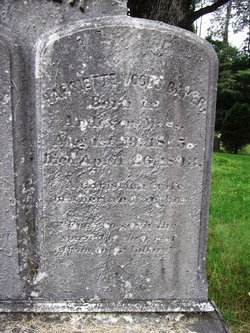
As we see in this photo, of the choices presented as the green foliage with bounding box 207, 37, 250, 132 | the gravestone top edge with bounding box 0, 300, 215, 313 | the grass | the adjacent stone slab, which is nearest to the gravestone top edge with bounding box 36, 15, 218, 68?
the adjacent stone slab

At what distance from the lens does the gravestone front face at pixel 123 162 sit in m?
2.11

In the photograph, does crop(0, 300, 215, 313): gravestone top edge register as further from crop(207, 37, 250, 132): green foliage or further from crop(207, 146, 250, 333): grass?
crop(207, 37, 250, 132): green foliage

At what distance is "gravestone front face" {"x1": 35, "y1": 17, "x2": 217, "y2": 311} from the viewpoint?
6.93 ft

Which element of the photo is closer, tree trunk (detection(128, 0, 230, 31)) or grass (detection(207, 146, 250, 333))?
grass (detection(207, 146, 250, 333))

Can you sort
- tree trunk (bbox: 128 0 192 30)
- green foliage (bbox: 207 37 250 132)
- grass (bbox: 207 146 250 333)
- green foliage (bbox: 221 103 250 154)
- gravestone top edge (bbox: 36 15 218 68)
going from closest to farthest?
gravestone top edge (bbox: 36 15 218 68)
grass (bbox: 207 146 250 333)
tree trunk (bbox: 128 0 192 30)
green foliage (bbox: 221 103 250 154)
green foliage (bbox: 207 37 250 132)

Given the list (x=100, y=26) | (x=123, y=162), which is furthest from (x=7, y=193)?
(x=100, y=26)

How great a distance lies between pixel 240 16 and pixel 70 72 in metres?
26.4

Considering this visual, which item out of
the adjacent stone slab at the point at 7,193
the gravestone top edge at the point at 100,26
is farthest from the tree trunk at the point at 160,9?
the adjacent stone slab at the point at 7,193

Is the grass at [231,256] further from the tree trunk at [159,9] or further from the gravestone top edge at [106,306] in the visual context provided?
the tree trunk at [159,9]

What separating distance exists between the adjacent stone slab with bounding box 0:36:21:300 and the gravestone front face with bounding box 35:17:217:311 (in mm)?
154

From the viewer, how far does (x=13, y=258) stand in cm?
234

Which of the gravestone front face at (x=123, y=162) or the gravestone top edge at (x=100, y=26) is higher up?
the gravestone top edge at (x=100, y=26)

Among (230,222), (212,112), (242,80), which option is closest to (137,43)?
(212,112)

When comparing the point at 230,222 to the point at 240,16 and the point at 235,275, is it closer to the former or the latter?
the point at 235,275
